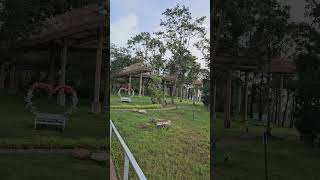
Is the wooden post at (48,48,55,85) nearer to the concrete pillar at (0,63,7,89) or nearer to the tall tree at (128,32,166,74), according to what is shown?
the concrete pillar at (0,63,7,89)

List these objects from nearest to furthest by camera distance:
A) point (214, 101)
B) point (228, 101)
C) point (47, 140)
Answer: point (47, 140) → point (214, 101) → point (228, 101)

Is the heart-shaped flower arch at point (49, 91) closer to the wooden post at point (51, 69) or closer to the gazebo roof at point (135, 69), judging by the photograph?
the wooden post at point (51, 69)

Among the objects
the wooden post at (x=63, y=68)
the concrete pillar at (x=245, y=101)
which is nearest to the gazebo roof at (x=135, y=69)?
the wooden post at (x=63, y=68)

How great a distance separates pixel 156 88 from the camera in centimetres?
436

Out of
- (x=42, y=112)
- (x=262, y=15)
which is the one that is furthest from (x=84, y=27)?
(x=262, y=15)

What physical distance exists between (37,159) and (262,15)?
7.81 ft

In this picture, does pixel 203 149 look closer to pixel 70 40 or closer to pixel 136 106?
pixel 136 106

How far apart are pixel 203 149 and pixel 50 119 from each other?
4.45 feet

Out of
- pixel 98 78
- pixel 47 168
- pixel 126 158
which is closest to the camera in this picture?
pixel 126 158

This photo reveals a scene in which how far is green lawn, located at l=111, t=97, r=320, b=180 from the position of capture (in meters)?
4.09

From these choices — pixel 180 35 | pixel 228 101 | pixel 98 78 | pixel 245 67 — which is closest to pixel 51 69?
pixel 98 78

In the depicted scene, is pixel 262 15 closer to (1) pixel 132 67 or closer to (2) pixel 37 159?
(1) pixel 132 67

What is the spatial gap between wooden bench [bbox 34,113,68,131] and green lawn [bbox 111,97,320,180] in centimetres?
50

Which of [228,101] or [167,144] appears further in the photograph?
[228,101]
